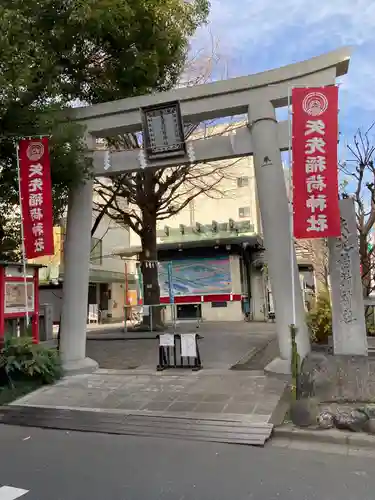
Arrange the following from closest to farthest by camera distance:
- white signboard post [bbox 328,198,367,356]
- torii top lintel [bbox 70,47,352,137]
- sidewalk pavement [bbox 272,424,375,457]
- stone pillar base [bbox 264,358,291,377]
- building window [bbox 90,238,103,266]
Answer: sidewalk pavement [bbox 272,424,375,457]
stone pillar base [bbox 264,358,291,377]
torii top lintel [bbox 70,47,352,137]
white signboard post [bbox 328,198,367,356]
building window [bbox 90,238,103,266]

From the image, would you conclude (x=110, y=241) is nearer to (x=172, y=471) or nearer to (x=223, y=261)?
(x=223, y=261)

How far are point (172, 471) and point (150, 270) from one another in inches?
496

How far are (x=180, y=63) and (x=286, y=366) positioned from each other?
8.87 meters

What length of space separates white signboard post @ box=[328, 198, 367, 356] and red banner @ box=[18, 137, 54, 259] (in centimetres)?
603

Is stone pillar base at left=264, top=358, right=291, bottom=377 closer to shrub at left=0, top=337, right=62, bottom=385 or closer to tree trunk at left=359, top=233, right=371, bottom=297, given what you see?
shrub at left=0, top=337, right=62, bottom=385

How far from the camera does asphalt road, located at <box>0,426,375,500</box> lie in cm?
397

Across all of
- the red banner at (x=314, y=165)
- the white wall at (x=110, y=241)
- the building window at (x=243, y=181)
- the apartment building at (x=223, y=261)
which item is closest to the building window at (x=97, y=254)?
the white wall at (x=110, y=241)

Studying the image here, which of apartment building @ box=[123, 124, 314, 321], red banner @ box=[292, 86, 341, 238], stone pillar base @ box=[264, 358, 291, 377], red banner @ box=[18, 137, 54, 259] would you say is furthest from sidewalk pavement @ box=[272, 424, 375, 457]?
apartment building @ box=[123, 124, 314, 321]

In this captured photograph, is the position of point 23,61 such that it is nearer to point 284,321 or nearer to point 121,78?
point 121,78

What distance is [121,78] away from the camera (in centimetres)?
1070

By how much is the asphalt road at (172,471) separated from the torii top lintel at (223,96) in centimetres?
642

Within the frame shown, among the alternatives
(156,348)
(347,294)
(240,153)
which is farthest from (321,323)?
(240,153)

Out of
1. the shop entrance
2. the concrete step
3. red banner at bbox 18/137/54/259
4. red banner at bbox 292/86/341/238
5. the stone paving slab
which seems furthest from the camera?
the shop entrance

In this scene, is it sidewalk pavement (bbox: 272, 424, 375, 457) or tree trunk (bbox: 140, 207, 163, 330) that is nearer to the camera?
sidewalk pavement (bbox: 272, 424, 375, 457)
